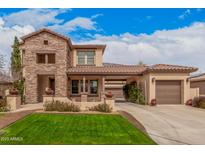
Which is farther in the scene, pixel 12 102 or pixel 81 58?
pixel 81 58

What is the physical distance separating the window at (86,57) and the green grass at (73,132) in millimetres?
16443

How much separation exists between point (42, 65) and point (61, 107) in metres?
9.07

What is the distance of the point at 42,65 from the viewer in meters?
26.2

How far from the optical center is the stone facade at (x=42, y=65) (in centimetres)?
2608

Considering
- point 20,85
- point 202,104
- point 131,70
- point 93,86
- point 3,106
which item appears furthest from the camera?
point 93,86

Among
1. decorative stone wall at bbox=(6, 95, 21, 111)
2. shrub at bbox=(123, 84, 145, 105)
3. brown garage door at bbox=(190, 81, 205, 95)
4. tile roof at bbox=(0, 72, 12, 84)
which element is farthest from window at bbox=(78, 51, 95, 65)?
brown garage door at bbox=(190, 81, 205, 95)

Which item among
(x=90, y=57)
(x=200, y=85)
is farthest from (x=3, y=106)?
(x=200, y=85)

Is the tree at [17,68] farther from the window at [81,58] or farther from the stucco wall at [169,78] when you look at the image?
the stucco wall at [169,78]

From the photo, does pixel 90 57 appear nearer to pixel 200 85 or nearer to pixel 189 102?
pixel 189 102

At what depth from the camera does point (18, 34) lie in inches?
1111

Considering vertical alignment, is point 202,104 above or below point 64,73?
below
